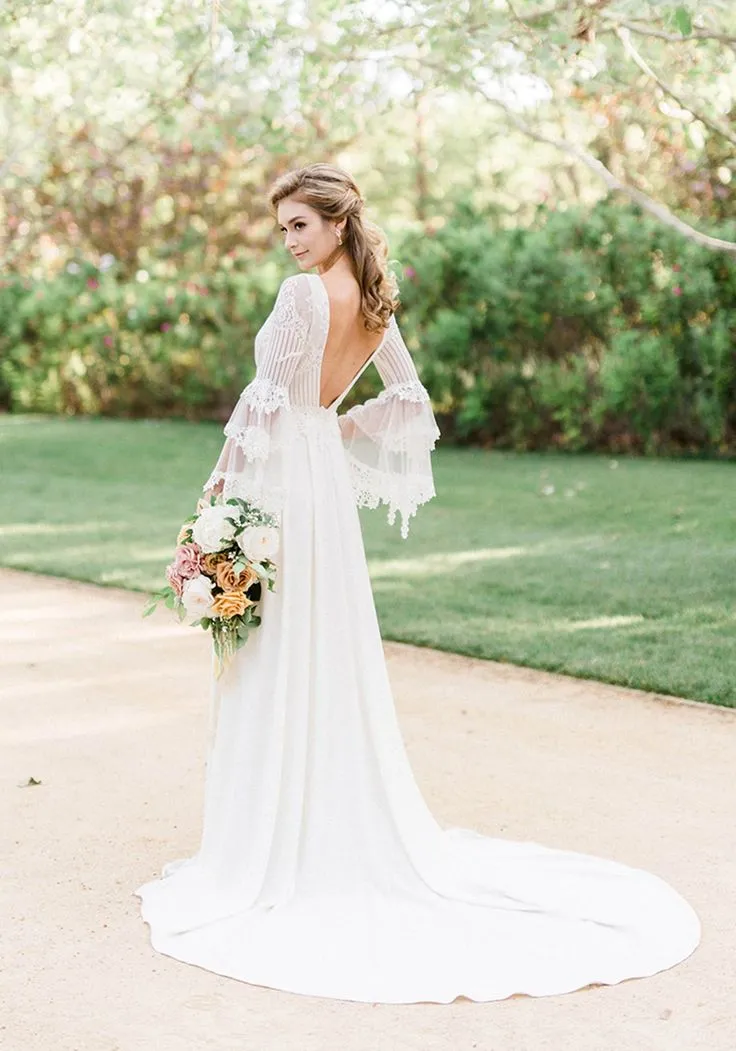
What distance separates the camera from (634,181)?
53.4 ft

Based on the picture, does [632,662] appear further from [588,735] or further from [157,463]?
[157,463]

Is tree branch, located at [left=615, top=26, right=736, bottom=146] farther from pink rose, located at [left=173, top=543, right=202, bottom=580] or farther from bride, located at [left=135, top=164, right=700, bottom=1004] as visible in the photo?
pink rose, located at [left=173, top=543, right=202, bottom=580]

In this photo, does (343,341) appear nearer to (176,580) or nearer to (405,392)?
(405,392)

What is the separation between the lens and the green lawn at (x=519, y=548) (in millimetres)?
6992

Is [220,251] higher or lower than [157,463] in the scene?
higher

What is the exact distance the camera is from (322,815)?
3.93 m

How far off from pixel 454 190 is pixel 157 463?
12.5m

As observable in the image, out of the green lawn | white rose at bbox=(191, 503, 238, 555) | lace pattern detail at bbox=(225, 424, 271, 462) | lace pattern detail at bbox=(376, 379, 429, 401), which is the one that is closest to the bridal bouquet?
white rose at bbox=(191, 503, 238, 555)

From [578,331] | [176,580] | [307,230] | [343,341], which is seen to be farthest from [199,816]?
[578,331]

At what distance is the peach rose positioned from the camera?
3863mm

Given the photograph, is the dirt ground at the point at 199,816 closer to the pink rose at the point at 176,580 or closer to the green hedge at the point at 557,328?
the pink rose at the point at 176,580

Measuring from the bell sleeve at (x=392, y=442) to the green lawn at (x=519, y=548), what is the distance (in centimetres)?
239

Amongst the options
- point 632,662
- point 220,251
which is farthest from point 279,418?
point 220,251

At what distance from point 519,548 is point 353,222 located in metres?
5.72
